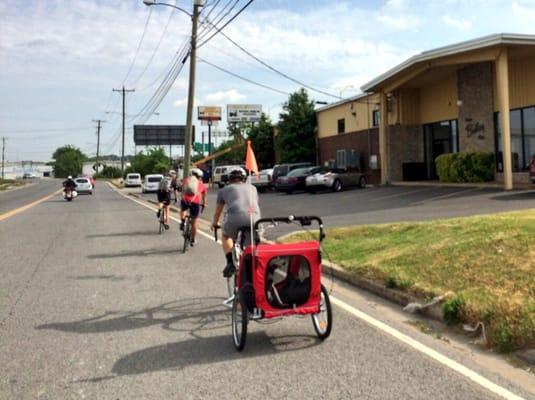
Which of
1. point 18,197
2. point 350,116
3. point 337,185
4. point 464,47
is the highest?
point 464,47

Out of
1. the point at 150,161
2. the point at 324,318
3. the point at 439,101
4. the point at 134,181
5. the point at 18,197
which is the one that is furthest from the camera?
the point at 150,161

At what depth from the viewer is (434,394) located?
4.41 metres

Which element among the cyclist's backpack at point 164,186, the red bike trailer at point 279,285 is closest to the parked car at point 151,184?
the cyclist's backpack at point 164,186

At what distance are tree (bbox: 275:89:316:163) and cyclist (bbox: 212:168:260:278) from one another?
3671cm

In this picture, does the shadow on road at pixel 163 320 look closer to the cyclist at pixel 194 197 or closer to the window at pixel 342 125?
the cyclist at pixel 194 197

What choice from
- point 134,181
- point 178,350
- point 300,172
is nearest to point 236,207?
point 178,350

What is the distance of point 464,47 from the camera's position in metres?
23.4

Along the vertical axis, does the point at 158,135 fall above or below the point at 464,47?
above

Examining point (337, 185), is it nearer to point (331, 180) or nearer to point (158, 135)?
point (331, 180)

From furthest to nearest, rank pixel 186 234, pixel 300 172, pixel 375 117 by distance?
pixel 375 117 → pixel 300 172 → pixel 186 234

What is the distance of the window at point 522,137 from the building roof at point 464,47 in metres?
3.85

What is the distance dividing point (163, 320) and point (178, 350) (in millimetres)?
1207

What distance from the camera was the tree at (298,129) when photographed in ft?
143

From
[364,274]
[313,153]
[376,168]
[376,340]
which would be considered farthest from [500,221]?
[313,153]
